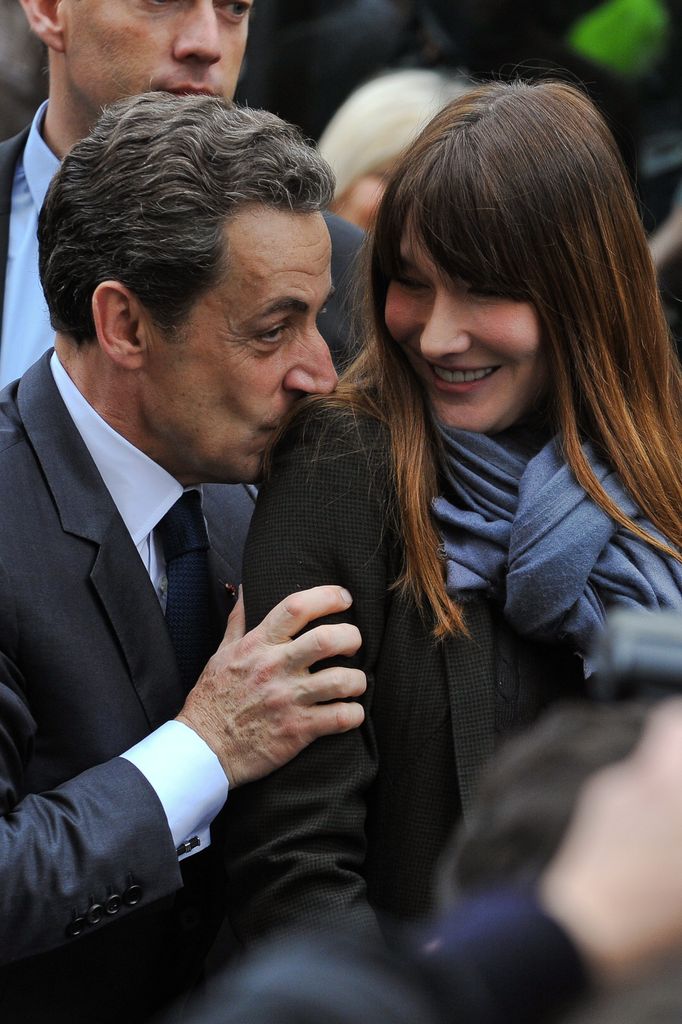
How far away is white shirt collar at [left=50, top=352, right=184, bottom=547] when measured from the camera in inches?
95.7

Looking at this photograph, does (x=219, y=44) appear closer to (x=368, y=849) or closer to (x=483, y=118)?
(x=483, y=118)

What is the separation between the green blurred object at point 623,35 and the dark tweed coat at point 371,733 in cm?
326

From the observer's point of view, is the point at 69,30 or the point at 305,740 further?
the point at 69,30

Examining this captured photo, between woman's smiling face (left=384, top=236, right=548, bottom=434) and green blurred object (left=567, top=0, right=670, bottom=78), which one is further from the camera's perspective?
green blurred object (left=567, top=0, right=670, bottom=78)

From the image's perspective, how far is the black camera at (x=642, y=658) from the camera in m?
0.98

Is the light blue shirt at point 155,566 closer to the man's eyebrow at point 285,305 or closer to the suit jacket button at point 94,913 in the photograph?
the suit jacket button at point 94,913

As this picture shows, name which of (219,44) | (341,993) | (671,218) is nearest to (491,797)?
(341,993)

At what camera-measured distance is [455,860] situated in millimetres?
1044

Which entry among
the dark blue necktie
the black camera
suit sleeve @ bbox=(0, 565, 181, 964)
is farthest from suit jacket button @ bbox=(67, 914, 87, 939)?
the black camera

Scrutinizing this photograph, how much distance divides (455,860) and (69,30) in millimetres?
2645

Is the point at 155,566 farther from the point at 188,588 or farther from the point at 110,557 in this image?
the point at 110,557

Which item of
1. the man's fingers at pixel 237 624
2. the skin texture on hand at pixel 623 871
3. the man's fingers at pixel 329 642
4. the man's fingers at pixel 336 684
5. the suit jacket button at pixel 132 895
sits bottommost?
the suit jacket button at pixel 132 895

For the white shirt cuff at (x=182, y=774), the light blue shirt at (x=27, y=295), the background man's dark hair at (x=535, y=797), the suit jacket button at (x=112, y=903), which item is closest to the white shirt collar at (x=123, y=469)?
the white shirt cuff at (x=182, y=774)

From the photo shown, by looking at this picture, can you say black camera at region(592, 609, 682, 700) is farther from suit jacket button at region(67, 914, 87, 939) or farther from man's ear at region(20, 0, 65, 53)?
man's ear at region(20, 0, 65, 53)
